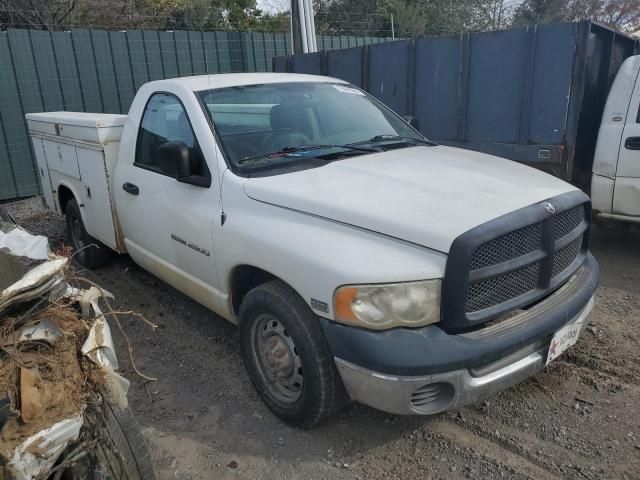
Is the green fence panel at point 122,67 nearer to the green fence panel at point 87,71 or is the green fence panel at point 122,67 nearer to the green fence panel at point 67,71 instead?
the green fence panel at point 87,71

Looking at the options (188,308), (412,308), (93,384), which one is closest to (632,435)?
(412,308)

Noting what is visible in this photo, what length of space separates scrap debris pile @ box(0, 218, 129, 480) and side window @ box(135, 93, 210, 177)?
133 cm

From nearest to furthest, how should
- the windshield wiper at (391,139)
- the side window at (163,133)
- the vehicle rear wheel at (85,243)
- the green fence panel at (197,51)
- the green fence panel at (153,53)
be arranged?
the side window at (163,133)
the windshield wiper at (391,139)
the vehicle rear wheel at (85,243)
the green fence panel at (153,53)
the green fence panel at (197,51)

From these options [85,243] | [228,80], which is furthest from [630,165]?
[85,243]

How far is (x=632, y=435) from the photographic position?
296 centimetres

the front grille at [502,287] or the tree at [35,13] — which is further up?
the tree at [35,13]

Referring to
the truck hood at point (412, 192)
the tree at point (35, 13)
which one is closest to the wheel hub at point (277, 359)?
the truck hood at point (412, 192)

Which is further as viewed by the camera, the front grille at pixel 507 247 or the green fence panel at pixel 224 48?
the green fence panel at pixel 224 48

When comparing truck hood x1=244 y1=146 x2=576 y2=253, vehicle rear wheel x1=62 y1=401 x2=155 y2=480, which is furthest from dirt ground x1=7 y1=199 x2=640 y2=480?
truck hood x1=244 y1=146 x2=576 y2=253

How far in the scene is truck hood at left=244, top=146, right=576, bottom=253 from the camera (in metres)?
2.62

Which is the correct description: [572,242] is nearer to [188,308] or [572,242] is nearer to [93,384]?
[93,384]

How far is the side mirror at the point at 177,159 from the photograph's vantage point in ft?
11.3

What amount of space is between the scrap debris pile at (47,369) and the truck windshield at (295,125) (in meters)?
1.40

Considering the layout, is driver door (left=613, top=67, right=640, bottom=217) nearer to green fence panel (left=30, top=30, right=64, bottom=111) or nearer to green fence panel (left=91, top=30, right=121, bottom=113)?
green fence panel (left=91, top=30, right=121, bottom=113)
